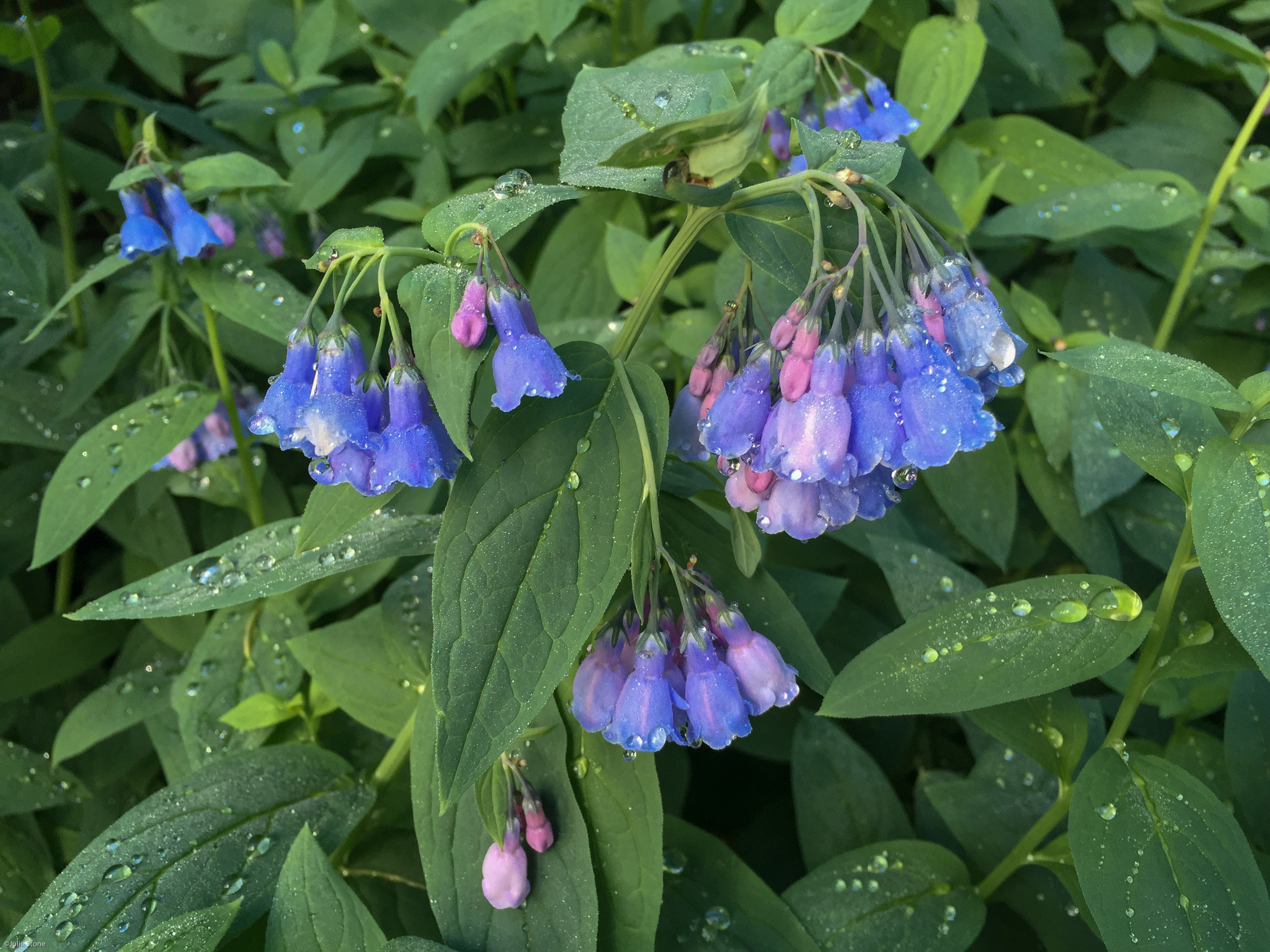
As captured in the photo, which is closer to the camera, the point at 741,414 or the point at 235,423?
the point at 741,414

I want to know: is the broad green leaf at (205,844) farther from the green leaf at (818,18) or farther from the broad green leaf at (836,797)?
the green leaf at (818,18)

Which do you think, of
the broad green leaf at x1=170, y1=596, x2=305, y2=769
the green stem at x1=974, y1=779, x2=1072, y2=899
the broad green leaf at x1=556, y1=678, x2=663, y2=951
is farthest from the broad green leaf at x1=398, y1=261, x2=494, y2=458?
the green stem at x1=974, y1=779, x2=1072, y2=899

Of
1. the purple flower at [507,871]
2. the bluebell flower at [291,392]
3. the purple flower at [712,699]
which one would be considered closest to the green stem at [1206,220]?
the purple flower at [712,699]

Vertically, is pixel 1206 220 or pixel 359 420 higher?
pixel 359 420

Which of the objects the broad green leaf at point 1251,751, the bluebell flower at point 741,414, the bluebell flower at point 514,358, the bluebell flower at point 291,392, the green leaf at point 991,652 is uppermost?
the bluebell flower at point 514,358

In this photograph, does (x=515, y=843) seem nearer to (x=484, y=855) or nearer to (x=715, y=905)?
(x=484, y=855)

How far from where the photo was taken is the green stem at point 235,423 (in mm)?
2088

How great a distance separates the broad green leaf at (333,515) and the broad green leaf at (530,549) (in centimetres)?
18

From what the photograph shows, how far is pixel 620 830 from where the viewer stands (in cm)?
150

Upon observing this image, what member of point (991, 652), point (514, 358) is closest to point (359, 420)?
point (514, 358)

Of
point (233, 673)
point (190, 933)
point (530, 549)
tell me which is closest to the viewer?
point (530, 549)

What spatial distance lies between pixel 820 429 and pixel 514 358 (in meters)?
0.39

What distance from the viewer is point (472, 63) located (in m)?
2.45

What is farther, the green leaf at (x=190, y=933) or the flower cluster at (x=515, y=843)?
the flower cluster at (x=515, y=843)
